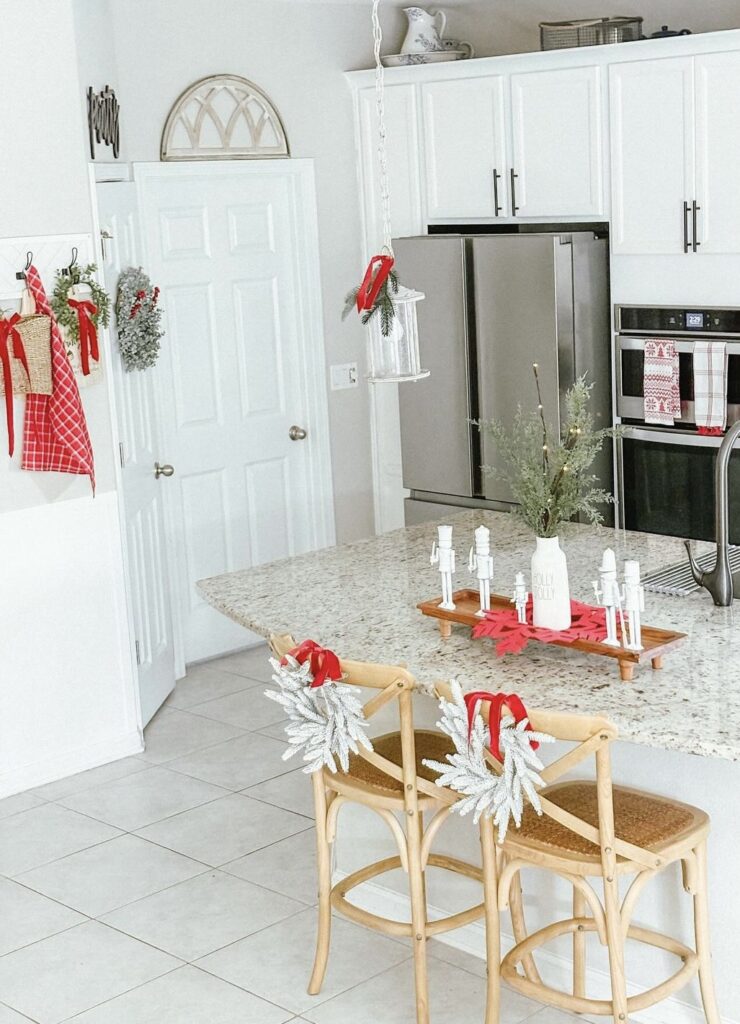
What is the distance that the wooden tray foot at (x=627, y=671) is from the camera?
2666mm

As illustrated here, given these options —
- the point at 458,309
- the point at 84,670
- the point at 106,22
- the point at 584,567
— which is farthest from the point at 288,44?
the point at 584,567

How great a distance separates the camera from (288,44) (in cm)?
557

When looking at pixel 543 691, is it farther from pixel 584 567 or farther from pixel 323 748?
pixel 584 567

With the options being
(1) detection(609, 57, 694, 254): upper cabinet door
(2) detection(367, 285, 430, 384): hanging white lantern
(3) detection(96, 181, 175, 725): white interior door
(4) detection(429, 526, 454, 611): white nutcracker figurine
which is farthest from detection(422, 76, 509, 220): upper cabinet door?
(4) detection(429, 526, 454, 611): white nutcracker figurine

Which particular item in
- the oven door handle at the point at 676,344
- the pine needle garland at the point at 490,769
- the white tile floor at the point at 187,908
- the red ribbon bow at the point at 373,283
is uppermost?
the red ribbon bow at the point at 373,283

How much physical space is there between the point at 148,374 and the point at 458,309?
1.27m

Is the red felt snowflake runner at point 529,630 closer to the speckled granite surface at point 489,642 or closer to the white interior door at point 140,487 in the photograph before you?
the speckled granite surface at point 489,642

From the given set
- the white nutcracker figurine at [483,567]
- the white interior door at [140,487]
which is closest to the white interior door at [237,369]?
the white interior door at [140,487]

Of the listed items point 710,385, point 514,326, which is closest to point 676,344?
point 710,385

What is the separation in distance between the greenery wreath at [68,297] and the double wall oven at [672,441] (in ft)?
6.30

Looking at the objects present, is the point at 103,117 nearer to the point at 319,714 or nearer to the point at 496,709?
the point at 319,714

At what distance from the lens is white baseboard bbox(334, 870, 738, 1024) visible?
2.90 m

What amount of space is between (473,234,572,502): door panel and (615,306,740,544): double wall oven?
267 millimetres

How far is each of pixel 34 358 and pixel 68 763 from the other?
4.73ft
